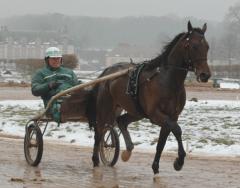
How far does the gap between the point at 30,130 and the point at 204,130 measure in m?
5.68

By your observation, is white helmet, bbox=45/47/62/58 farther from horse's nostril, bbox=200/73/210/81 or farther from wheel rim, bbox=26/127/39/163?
horse's nostril, bbox=200/73/210/81

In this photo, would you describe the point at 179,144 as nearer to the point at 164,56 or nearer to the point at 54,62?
the point at 164,56

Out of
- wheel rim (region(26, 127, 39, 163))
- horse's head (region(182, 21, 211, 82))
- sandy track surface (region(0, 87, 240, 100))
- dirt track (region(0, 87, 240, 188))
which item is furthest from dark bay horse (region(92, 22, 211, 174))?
sandy track surface (region(0, 87, 240, 100))

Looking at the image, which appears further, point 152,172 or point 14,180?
point 152,172

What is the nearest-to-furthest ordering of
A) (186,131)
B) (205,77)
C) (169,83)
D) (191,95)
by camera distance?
(205,77), (169,83), (186,131), (191,95)

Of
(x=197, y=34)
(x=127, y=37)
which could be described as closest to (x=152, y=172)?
(x=197, y=34)

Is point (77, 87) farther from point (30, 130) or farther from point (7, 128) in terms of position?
point (7, 128)

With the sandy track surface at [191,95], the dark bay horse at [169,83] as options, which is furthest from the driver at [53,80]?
the sandy track surface at [191,95]

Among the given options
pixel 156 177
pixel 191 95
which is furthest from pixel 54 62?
pixel 191 95

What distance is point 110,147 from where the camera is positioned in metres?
11.2

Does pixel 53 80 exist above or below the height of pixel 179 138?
above

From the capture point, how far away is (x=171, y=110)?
9273 mm

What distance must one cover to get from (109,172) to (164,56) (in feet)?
6.51

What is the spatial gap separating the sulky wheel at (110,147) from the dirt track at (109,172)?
6.5 inches
